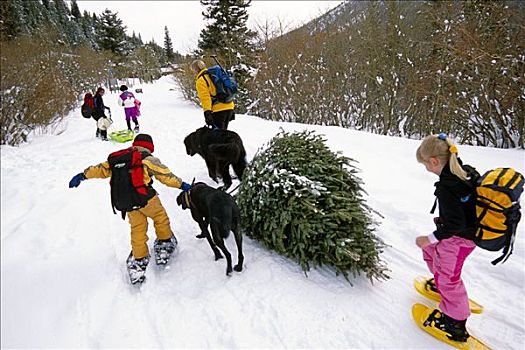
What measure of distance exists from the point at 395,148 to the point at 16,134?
27.9ft

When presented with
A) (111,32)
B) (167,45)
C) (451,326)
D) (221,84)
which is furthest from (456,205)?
(167,45)

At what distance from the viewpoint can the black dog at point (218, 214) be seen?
279cm

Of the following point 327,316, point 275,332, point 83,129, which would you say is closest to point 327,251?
point 327,316

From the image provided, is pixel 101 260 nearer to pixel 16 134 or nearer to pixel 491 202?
pixel 491 202

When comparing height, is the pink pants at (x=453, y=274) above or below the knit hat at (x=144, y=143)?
below

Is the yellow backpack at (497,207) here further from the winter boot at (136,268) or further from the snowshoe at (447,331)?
the winter boot at (136,268)

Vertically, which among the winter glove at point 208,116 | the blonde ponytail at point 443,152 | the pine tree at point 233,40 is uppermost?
the pine tree at point 233,40

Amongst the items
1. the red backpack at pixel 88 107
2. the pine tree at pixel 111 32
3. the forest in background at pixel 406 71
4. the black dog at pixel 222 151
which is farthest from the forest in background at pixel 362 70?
the pine tree at pixel 111 32

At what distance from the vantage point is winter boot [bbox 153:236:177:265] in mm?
3100

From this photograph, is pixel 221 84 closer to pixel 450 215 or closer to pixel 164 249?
pixel 164 249

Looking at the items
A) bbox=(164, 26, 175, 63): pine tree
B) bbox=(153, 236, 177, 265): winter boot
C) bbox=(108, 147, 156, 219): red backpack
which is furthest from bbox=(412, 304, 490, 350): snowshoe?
bbox=(164, 26, 175, 63): pine tree

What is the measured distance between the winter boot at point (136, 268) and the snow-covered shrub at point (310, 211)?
1.11 m

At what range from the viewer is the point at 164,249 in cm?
318

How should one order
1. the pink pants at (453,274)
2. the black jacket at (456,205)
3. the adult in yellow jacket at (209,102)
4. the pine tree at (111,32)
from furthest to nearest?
the pine tree at (111,32), the adult in yellow jacket at (209,102), the pink pants at (453,274), the black jacket at (456,205)
